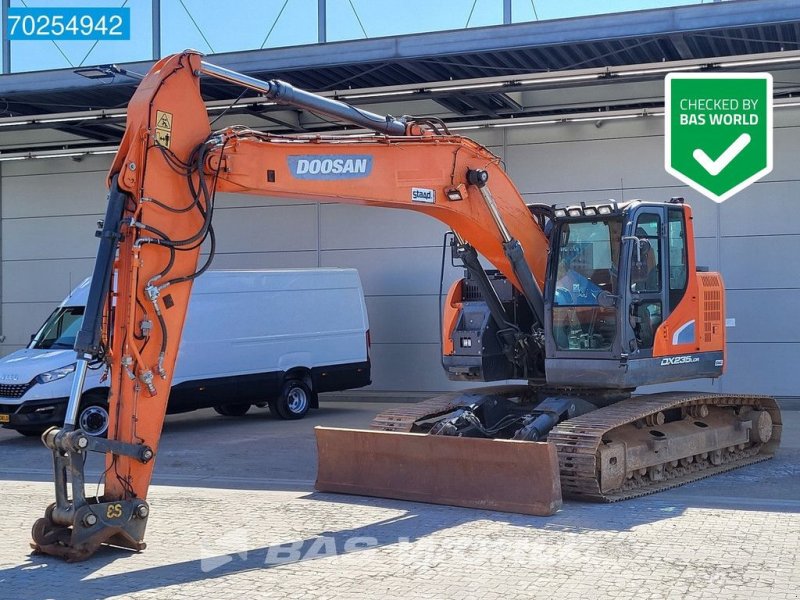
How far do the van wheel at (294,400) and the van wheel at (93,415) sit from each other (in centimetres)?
321

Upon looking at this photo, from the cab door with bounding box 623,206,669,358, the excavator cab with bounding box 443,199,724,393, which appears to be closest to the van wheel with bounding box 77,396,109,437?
the excavator cab with bounding box 443,199,724,393

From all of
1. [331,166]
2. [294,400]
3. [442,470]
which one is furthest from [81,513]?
[294,400]

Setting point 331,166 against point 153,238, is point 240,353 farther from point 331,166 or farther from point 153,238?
point 153,238

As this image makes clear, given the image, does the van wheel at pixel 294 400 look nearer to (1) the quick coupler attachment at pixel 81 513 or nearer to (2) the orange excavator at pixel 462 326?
(2) the orange excavator at pixel 462 326

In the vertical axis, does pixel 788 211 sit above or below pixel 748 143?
below

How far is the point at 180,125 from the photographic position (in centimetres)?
825

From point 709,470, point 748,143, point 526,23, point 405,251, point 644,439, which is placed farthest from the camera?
point 405,251

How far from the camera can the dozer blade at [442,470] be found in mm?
9016

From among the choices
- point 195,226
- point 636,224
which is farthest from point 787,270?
point 195,226

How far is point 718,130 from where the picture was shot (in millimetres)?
16766

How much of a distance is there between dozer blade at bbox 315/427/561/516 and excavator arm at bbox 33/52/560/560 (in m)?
0.26

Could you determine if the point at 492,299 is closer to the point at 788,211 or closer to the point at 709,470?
the point at 709,470

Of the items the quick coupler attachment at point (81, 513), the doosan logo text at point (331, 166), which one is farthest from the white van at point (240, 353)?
the quick coupler attachment at point (81, 513)

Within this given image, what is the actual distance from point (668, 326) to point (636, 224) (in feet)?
3.88
